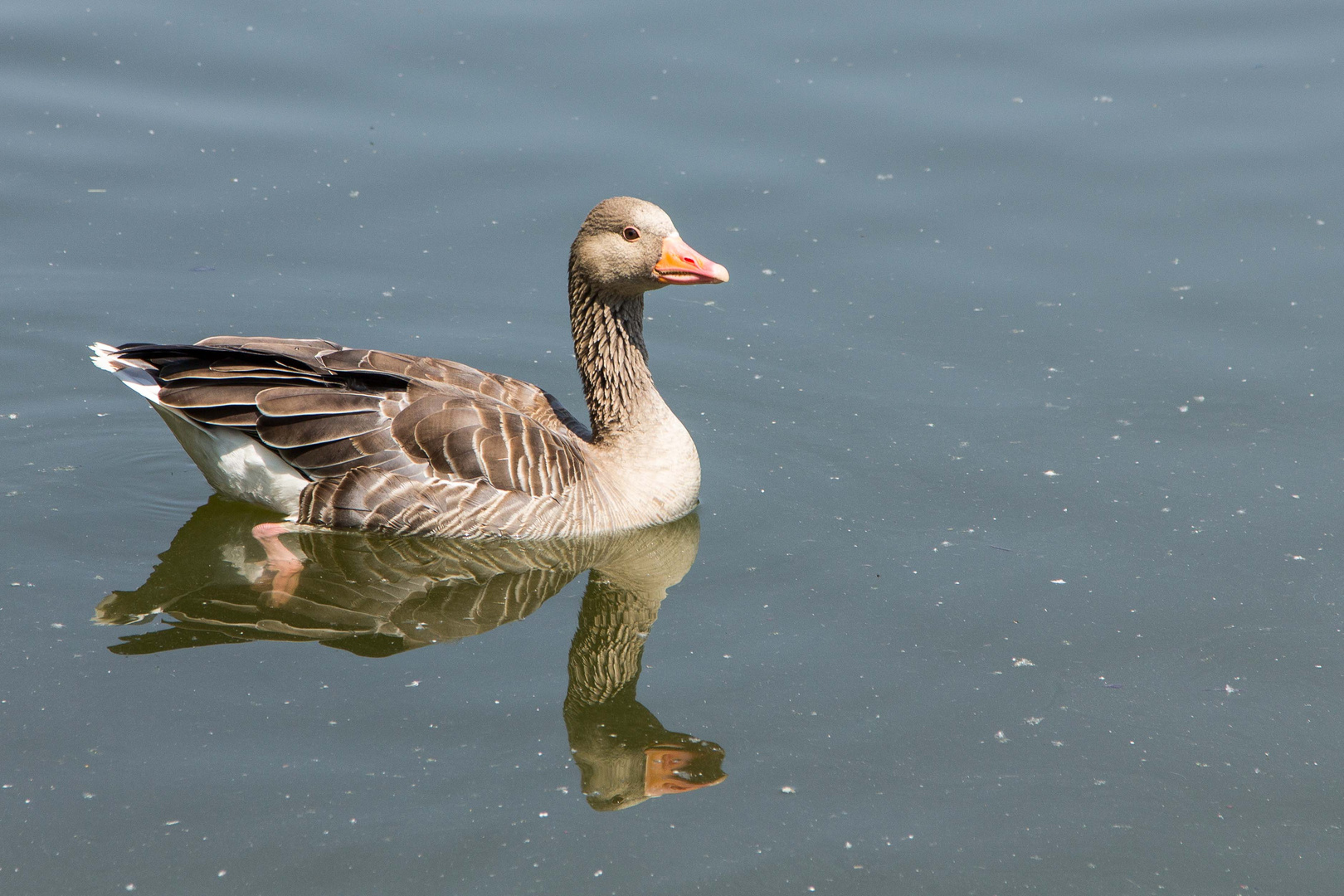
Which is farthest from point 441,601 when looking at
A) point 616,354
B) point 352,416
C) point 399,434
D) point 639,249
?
point 639,249

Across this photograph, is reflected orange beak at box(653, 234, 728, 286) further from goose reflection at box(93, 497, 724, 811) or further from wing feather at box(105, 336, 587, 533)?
goose reflection at box(93, 497, 724, 811)

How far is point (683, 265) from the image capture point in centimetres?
814

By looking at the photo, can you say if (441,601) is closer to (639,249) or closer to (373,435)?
(373,435)

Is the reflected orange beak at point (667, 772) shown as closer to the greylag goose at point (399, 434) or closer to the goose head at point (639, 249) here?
the greylag goose at point (399, 434)

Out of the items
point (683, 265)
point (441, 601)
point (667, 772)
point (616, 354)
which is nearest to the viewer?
point (667, 772)

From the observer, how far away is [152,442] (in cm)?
929

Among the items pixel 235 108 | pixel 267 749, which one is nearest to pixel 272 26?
pixel 235 108

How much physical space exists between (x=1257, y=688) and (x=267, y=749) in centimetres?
482

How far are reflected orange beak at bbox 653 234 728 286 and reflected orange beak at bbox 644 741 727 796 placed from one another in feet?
9.39

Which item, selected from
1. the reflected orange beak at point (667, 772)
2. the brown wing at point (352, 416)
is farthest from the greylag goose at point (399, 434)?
the reflected orange beak at point (667, 772)

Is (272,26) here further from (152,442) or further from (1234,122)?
(1234,122)

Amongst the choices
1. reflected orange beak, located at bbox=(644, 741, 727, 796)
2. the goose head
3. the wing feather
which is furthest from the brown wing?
reflected orange beak, located at bbox=(644, 741, 727, 796)

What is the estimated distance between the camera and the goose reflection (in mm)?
6605

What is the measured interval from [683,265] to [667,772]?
308 centimetres
